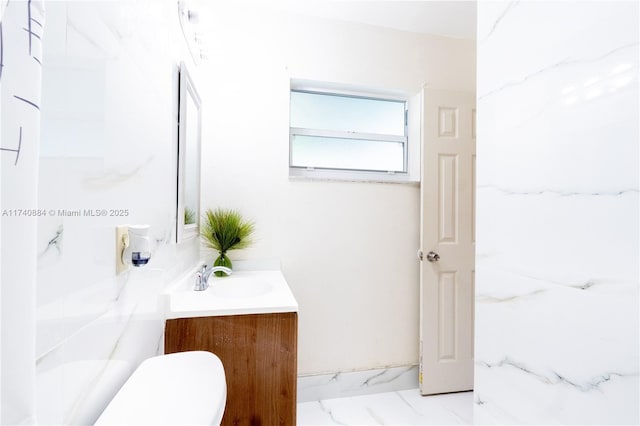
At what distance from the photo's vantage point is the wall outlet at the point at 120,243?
0.73 meters

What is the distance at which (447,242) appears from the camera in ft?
6.79

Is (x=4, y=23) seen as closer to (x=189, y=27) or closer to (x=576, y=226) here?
(x=576, y=226)

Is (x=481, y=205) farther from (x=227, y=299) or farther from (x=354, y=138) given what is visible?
(x=354, y=138)

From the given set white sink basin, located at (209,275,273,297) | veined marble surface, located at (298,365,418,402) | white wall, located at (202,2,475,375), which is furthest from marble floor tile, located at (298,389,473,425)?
white sink basin, located at (209,275,273,297)

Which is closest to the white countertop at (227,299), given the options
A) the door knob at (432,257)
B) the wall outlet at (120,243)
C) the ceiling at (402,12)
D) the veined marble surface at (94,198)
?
the veined marble surface at (94,198)

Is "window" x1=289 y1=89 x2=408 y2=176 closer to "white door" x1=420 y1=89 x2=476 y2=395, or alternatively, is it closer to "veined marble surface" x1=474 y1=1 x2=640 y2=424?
"white door" x1=420 y1=89 x2=476 y2=395

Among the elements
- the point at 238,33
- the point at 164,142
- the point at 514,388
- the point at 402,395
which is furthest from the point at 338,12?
the point at 402,395

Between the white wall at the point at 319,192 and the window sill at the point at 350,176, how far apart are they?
0.04 metres

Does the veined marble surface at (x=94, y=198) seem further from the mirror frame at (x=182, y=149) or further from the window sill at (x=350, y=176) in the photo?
the window sill at (x=350, y=176)

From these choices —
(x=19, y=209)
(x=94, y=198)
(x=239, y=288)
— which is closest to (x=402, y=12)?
(x=239, y=288)

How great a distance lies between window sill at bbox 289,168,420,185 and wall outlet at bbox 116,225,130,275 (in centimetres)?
124

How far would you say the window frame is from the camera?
2059mm

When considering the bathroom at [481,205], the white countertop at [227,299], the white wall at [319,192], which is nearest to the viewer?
the bathroom at [481,205]

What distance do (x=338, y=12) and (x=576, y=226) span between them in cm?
187
